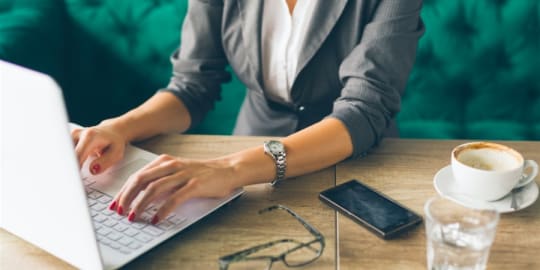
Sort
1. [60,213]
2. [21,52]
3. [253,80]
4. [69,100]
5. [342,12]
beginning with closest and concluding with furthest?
1. [60,213]
2. [342,12]
3. [253,80]
4. [21,52]
5. [69,100]

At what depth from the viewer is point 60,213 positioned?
607mm

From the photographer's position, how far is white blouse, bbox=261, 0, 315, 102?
44.8 inches

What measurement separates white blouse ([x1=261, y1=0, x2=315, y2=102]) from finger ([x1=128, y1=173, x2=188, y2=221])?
0.45 metres

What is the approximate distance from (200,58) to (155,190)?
19.4 inches

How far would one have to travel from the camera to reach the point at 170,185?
757mm

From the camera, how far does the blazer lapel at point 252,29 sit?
1138 millimetres

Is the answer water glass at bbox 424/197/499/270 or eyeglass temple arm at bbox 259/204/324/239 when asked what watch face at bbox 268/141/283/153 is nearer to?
eyeglass temple arm at bbox 259/204/324/239

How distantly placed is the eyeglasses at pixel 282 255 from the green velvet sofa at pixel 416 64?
36.9 inches

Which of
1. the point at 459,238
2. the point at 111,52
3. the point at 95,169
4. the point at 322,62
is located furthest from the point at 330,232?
the point at 111,52

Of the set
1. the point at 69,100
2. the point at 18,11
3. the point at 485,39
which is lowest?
the point at 69,100

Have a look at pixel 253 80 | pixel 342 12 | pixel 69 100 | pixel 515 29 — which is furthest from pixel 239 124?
pixel 515 29

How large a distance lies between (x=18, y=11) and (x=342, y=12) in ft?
2.97

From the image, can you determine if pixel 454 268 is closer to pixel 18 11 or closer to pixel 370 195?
pixel 370 195

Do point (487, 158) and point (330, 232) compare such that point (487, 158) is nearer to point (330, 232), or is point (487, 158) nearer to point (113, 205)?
point (330, 232)
